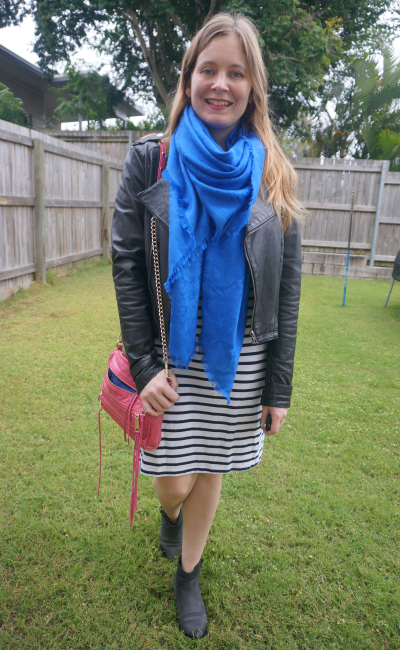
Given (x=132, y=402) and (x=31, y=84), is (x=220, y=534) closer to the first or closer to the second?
(x=132, y=402)

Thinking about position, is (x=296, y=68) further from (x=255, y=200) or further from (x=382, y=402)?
(x=255, y=200)

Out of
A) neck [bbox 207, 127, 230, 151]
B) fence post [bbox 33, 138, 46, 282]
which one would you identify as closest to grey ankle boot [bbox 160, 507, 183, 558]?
neck [bbox 207, 127, 230, 151]

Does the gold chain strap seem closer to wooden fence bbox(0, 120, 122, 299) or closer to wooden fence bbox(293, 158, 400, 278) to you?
wooden fence bbox(0, 120, 122, 299)

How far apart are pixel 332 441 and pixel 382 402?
0.86 metres

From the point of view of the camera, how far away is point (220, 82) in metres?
1.37

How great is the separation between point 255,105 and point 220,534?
6.04 ft

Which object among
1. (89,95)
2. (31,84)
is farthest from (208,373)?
(31,84)

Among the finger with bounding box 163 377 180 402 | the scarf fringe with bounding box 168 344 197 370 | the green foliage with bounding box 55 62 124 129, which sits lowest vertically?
the finger with bounding box 163 377 180 402

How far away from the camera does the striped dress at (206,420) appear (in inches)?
59.6

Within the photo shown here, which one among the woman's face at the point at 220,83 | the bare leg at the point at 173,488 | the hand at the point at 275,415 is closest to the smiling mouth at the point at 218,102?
the woman's face at the point at 220,83

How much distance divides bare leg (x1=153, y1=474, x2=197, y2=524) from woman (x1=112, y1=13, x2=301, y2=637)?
0.03 feet

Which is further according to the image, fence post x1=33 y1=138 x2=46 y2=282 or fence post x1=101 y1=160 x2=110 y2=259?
fence post x1=101 y1=160 x2=110 y2=259

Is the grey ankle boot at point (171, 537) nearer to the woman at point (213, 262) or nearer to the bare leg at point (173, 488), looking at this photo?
the bare leg at point (173, 488)

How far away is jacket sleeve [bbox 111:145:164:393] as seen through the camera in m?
1.38
